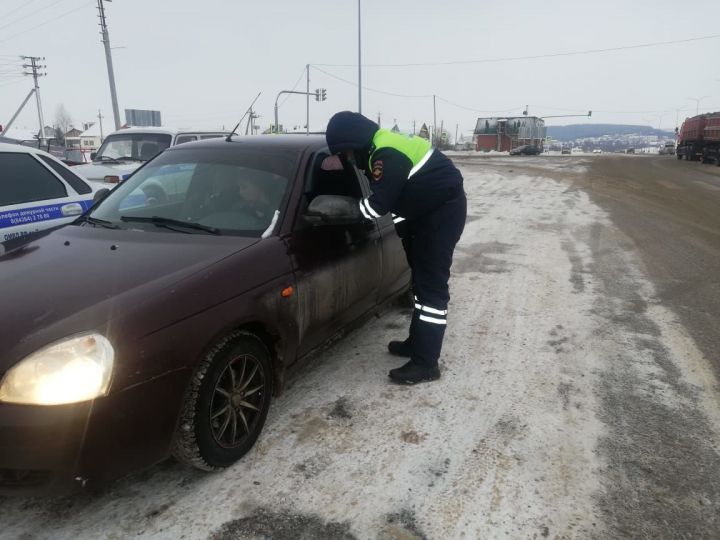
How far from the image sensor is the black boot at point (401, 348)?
4.15 metres

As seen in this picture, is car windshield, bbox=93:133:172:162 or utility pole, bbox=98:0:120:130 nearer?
car windshield, bbox=93:133:172:162

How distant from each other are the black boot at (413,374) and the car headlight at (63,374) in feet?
6.78

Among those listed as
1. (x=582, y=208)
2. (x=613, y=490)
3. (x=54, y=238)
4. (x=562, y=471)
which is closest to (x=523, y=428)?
(x=562, y=471)

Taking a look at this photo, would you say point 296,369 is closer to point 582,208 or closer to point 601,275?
point 601,275

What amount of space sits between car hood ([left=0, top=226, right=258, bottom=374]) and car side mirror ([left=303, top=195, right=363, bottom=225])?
45 cm

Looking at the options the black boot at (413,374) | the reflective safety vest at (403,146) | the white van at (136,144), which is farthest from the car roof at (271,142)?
the white van at (136,144)

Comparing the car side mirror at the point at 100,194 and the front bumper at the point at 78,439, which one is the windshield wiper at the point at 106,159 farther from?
the front bumper at the point at 78,439

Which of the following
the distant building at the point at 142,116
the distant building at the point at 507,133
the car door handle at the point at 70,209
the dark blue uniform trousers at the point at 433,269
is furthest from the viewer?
the distant building at the point at 507,133

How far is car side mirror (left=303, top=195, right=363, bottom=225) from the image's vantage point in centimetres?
322

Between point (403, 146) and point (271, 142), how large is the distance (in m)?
0.96

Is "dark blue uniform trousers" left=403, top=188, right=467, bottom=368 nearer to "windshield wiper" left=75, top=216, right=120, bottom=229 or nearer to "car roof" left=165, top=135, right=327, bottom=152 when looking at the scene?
"car roof" left=165, top=135, right=327, bottom=152

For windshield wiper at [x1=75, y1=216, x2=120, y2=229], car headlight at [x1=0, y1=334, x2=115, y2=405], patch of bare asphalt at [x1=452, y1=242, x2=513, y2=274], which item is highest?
windshield wiper at [x1=75, y1=216, x2=120, y2=229]

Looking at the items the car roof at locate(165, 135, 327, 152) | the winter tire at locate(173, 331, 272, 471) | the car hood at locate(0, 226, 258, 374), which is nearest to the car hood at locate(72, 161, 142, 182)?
the car roof at locate(165, 135, 327, 152)

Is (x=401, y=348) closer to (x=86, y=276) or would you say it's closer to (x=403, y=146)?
(x=403, y=146)
